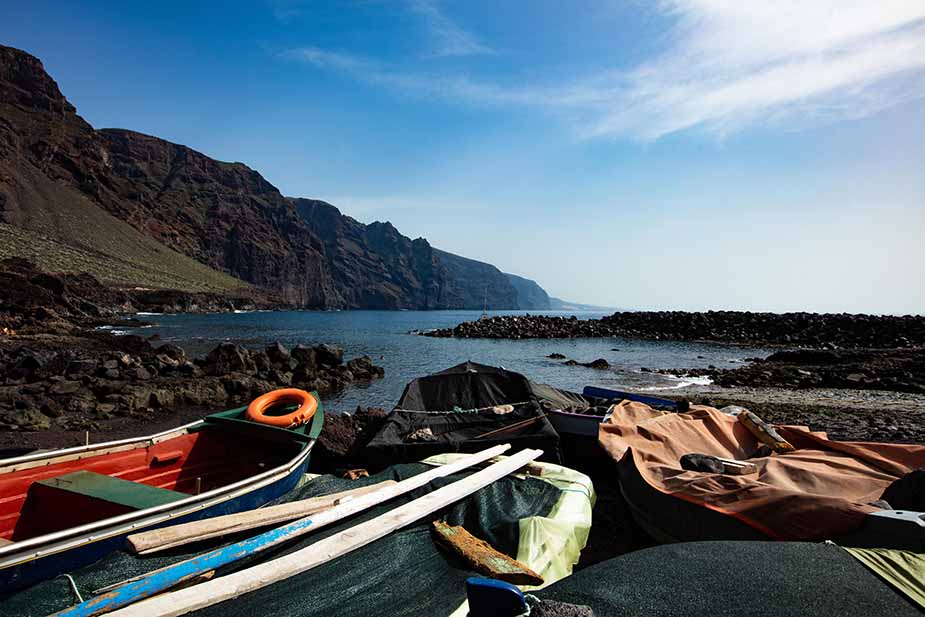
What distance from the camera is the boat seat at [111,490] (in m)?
5.02

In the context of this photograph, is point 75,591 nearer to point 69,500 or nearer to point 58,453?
point 69,500

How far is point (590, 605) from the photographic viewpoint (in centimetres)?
233

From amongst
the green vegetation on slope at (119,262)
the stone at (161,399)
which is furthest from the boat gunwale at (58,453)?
the green vegetation on slope at (119,262)

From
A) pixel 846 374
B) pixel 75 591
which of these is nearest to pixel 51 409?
pixel 75 591

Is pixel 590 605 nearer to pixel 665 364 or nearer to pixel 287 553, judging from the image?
pixel 287 553

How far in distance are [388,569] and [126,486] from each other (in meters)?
3.53

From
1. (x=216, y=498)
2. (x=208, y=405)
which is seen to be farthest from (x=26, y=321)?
(x=216, y=498)

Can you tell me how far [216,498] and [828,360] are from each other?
33.3 metres

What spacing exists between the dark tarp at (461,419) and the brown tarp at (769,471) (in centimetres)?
151

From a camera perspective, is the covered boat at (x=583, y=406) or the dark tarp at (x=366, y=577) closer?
the dark tarp at (x=366, y=577)

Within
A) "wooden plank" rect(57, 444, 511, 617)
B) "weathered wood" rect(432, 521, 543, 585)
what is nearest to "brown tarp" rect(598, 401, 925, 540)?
"weathered wood" rect(432, 521, 543, 585)

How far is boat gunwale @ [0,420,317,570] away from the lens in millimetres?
3789

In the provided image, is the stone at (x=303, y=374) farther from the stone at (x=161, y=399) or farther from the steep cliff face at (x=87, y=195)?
the steep cliff face at (x=87, y=195)

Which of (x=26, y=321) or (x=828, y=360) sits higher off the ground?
(x=828, y=360)
